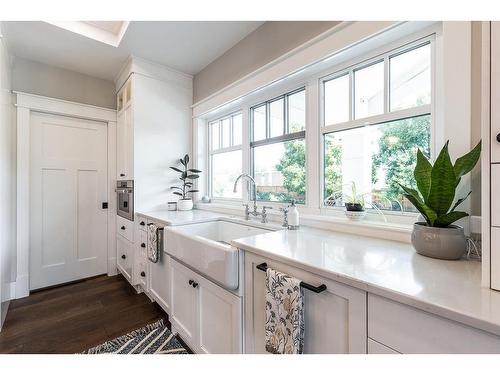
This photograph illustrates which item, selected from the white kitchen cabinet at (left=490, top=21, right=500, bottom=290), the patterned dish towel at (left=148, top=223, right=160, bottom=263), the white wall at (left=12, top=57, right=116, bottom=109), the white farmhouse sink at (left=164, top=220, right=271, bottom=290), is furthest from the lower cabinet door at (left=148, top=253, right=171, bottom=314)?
the white wall at (left=12, top=57, right=116, bottom=109)

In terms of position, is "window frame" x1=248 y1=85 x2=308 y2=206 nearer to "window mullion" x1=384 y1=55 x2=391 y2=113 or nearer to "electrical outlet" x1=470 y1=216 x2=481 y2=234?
"window mullion" x1=384 y1=55 x2=391 y2=113

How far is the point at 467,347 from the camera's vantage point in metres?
0.54

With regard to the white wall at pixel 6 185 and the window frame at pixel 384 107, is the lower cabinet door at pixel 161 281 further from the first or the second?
the window frame at pixel 384 107

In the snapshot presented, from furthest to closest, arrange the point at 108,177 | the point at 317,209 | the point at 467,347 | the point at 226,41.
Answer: the point at 108,177 < the point at 226,41 < the point at 317,209 < the point at 467,347

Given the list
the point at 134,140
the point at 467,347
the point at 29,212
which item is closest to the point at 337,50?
the point at 467,347

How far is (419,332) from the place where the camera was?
1.97 ft

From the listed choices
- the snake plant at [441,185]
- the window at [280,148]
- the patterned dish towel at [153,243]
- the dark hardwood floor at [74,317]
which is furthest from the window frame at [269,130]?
the dark hardwood floor at [74,317]

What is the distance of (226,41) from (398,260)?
2.30m

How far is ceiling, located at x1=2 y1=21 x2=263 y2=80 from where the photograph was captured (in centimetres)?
198

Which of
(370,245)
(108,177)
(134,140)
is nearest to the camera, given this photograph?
(370,245)

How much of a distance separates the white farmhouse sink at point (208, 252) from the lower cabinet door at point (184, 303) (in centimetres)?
11

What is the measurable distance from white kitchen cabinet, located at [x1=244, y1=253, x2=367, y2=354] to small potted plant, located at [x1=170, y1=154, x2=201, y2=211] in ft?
5.64

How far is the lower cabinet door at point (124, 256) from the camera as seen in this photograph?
2.52 metres
